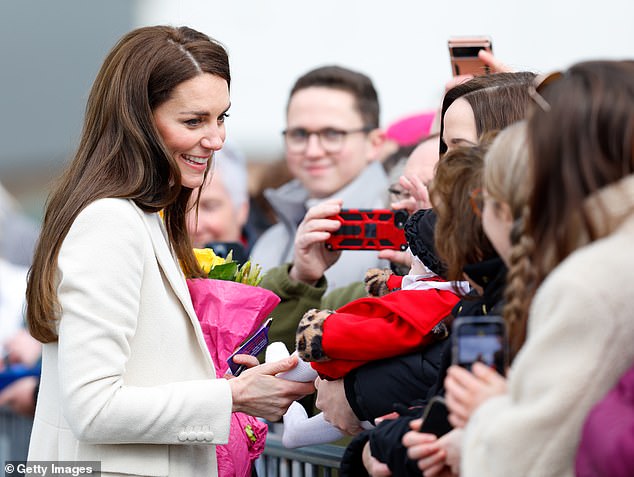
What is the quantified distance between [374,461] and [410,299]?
1.35ft

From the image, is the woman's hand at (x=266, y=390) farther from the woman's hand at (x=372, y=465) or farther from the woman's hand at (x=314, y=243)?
the woman's hand at (x=314, y=243)

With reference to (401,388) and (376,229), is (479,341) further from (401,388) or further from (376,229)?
(376,229)

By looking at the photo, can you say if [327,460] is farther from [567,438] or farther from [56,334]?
[567,438]

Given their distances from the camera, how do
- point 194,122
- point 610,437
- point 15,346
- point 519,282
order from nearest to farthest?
1. point 610,437
2. point 519,282
3. point 194,122
4. point 15,346

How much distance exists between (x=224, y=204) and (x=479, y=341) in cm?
Result: 418

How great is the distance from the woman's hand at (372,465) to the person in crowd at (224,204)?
10.5 feet

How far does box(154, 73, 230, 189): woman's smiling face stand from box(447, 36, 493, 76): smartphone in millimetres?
889

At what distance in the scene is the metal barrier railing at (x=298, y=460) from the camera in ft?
12.1

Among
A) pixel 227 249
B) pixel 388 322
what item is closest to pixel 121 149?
pixel 388 322

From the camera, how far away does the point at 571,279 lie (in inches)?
78.2

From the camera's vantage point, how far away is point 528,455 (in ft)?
6.72

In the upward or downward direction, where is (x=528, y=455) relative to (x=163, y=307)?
downward

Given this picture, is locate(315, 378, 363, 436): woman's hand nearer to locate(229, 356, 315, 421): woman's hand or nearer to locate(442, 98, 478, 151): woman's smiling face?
locate(229, 356, 315, 421): woman's hand

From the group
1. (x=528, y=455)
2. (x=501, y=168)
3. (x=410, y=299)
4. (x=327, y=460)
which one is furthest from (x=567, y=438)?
(x=327, y=460)
